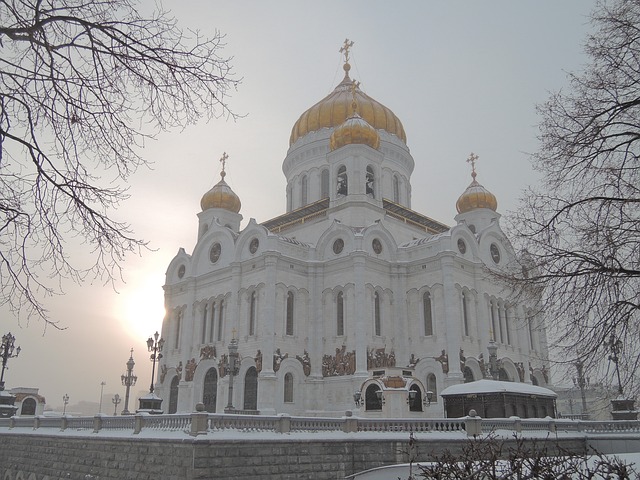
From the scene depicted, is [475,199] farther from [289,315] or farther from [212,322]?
[212,322]

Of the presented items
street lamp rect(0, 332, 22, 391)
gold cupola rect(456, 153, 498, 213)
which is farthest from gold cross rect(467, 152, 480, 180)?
street lamp rect(0, 332, 22, 391)

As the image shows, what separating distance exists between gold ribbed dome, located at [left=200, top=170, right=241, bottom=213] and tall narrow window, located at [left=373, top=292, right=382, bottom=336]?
47.6 ft

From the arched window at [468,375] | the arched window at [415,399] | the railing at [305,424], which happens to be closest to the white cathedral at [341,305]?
the arched window at [468,375]

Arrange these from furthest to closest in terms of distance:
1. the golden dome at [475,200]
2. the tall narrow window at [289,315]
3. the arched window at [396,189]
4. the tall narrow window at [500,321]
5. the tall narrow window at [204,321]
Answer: the arched window at [396,189] < the golden dome at [475,200] < the tall narrow window at [204,321] < the tall narrow window at [500,321] < the tall narrow window at [289,315]

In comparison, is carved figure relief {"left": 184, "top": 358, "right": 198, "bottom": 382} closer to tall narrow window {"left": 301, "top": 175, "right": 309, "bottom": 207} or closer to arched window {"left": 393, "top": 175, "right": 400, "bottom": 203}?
tall narrow window {"left": 301, "top": 175, "right": 309, "bottom": 207}

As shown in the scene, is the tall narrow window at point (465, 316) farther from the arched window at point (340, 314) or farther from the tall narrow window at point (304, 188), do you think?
the tall narrow window at point (304, 188)

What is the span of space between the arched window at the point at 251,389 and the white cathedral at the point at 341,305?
8cm

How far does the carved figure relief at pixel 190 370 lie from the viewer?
35.1 meters

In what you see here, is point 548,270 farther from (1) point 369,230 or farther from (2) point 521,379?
(2) point 521,379

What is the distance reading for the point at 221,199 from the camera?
42125mm

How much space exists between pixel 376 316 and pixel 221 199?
1590 cm

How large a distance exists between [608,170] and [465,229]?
25552mm

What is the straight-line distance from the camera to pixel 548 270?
984cm

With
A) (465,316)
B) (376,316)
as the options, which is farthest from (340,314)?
(465,316)
